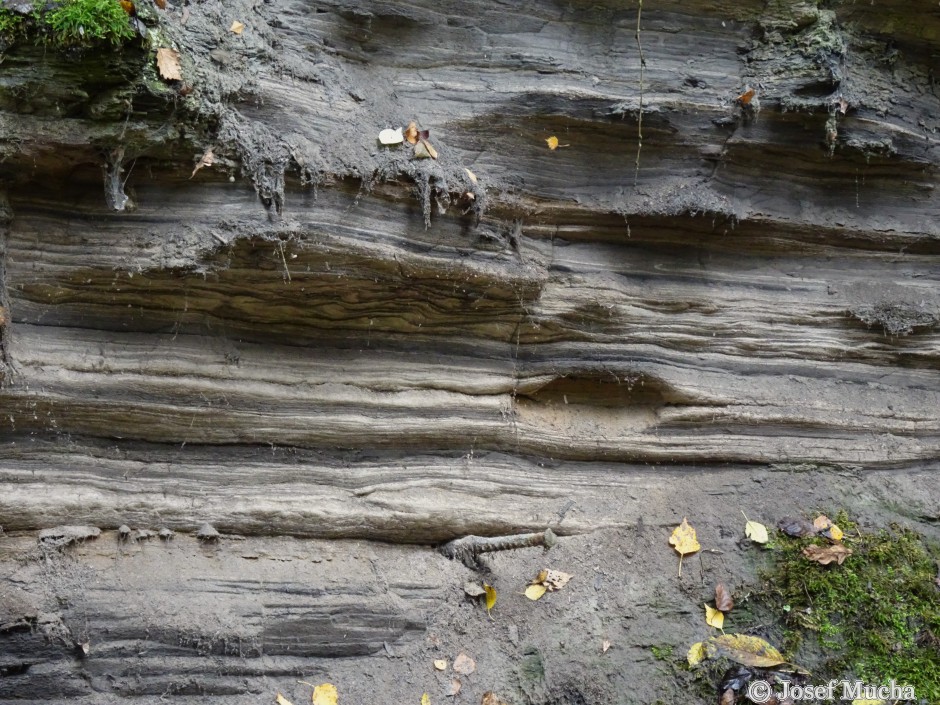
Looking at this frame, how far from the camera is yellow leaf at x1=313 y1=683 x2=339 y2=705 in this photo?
13.7ft

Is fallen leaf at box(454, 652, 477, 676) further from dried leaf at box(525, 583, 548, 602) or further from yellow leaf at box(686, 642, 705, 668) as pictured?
yellow leaf at box(686, 642, 705, 668)

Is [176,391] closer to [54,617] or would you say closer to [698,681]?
[54,617]

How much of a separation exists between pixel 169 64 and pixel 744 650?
446 centimetres

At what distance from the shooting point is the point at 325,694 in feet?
13.8

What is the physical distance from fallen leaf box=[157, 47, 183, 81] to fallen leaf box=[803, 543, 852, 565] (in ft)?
15.1

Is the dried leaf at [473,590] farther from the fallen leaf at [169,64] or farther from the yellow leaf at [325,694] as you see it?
the fallen leaf at [169,64]

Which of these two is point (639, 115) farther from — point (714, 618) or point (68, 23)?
point (68, 23)

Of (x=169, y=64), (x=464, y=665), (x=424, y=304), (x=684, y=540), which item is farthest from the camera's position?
(x=684, y=540)

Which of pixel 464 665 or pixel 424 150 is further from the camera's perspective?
pixel 424 150

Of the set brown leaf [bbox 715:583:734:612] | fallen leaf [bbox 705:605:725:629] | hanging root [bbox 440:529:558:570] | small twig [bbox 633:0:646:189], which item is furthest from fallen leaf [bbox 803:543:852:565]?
small twig [bbox 633:0:646:189]

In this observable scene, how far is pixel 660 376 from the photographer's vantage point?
212 inches

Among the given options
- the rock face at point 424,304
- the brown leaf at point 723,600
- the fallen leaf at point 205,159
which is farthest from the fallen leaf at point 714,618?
the fallen leaf at point 205,159

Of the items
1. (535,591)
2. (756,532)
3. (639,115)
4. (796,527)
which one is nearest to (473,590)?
(535,591)

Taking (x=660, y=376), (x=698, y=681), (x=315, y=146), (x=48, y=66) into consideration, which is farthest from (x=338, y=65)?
(x=698, y=681)
